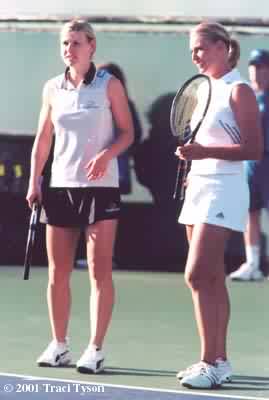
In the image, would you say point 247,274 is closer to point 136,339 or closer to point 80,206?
point 136,339

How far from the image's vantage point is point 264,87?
37.4 ft

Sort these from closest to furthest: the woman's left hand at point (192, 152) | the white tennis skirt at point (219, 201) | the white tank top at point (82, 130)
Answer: the woman's left hand at point (192, 152) → the white tennis skirt at point (219, 201) → the white tank top at point (82, 130)

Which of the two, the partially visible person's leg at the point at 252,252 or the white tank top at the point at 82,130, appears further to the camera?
the partially visible person's leg at the point at 252,252

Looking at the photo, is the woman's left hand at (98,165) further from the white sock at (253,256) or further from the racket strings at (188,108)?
the white sock at (253,256)

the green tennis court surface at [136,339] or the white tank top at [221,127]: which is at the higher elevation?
the white tank top at [221,127]

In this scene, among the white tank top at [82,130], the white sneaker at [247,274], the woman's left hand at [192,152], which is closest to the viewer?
the woman's left hand at [192,152]

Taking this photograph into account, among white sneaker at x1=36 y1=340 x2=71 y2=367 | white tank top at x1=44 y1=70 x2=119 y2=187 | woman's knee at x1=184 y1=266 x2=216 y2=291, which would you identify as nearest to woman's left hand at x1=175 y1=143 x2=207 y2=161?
woman's knee at x1=184 y1=266 x2=216 y2=291

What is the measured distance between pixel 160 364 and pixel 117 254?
14.9 ft

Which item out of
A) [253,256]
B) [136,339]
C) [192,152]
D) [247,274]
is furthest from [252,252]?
[192,152]

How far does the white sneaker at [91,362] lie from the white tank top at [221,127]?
1.09 metres

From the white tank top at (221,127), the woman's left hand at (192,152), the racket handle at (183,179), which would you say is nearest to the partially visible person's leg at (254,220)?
the racket handle at (183,179)

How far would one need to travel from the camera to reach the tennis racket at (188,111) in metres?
6.91

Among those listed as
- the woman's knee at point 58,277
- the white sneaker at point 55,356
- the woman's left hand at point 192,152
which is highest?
the woman's left hand at point 192,152

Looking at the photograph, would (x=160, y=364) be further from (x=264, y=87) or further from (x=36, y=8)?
(x=36, y=8)
